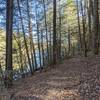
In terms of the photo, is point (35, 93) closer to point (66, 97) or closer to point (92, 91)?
point (66, 97)

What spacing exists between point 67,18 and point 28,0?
513 inches

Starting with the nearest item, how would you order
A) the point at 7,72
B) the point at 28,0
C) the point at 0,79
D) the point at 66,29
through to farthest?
1. the point at 7,72
2. the point at 0,79
3. the point at 28,0
4. the point at 66,29

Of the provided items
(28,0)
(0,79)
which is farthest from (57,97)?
(28,0)

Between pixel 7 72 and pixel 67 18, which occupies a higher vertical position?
pixel 67 18

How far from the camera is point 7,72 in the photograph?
41.9 ft

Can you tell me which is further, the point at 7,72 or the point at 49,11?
the point at 49,11

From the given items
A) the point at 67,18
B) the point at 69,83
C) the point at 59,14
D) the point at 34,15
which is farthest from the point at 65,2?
the point at 69,83

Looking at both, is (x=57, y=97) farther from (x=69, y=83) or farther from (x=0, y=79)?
(x=0, y=79)

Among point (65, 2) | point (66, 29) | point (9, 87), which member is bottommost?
point (9, 87)

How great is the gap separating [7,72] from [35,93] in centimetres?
298

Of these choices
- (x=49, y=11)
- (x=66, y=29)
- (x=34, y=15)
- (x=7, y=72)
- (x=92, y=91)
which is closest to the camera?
(x=92, y=91)

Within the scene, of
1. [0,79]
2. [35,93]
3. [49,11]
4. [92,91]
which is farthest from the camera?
[49,11]

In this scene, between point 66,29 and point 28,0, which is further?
point 66,29

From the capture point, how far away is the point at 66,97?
8.91 m
